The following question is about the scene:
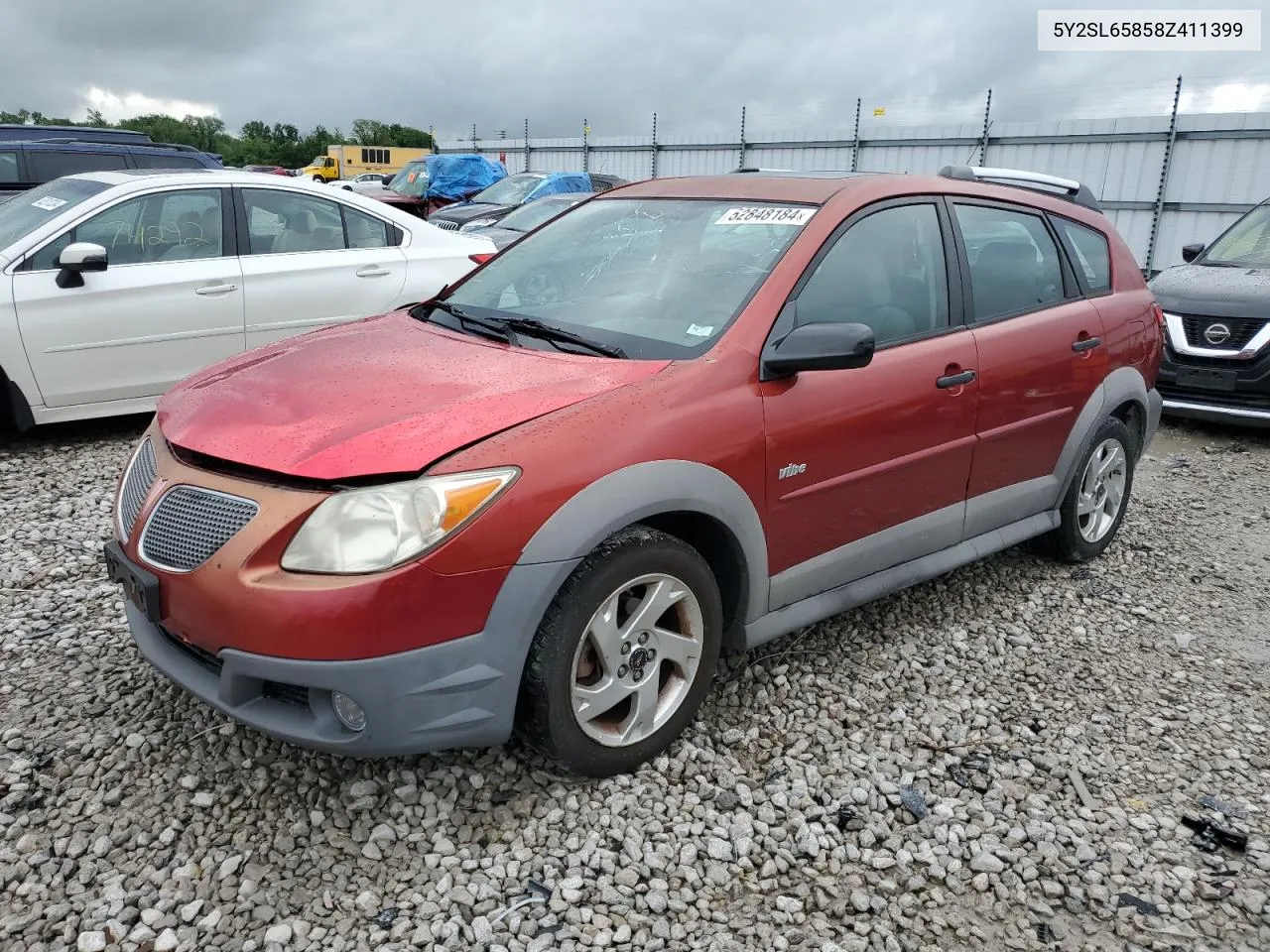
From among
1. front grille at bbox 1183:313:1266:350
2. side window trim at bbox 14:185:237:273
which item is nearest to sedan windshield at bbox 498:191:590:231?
side window trim at bbox 14:185:237:273

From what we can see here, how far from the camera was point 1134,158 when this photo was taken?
14352mm

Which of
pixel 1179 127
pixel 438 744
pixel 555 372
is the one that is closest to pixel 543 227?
pixel 555 372

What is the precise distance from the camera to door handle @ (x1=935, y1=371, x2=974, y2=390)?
133 inches

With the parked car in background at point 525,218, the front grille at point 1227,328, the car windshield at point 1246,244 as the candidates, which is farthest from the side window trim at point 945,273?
the parked car in background at point 525,218

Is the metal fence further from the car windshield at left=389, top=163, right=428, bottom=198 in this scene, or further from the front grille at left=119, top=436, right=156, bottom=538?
the front grille at left=119, top=436, right=156, bottom=538

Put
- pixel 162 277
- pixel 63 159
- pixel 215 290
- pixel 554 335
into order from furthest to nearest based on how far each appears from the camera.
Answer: pixel 63 159 → pixel 215 290 → pixel 162 277 → pixel 554 335

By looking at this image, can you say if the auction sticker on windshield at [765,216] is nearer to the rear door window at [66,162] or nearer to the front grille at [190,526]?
the front grille at [190,526]

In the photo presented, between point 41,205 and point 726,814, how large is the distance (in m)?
5.67

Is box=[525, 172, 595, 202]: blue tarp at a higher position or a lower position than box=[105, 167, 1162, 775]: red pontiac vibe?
higher

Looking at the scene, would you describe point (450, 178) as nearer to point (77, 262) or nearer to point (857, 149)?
point (857, 149)

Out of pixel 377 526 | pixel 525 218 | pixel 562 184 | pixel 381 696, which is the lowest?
pixel 381 696

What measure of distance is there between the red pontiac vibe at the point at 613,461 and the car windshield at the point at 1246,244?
4943mm

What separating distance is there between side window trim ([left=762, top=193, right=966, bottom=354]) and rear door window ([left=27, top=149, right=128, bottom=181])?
26.1 feet

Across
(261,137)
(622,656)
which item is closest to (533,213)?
(622,656)
